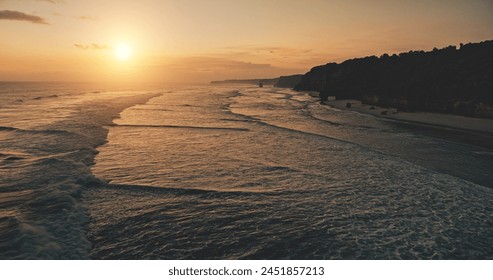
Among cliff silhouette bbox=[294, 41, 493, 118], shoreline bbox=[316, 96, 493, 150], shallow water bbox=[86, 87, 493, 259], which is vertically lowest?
shallow water bbox=[86, 87, 493, 259]

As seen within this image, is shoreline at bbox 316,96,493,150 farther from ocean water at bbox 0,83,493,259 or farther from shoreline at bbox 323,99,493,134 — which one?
ocean water at bbox 0,83,493,259

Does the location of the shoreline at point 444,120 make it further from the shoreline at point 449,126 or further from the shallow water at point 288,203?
the shallow water at point 288,203

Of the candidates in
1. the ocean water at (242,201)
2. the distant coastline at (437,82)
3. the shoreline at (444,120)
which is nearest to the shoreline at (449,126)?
the shoreline at (444,120)

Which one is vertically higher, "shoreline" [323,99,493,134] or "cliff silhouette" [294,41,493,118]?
"cliff silhouette" [294,41,493,118]

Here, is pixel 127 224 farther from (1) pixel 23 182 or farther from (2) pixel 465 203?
(2) pixel 465 203

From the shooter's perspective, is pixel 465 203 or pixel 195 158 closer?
pixel 465 203

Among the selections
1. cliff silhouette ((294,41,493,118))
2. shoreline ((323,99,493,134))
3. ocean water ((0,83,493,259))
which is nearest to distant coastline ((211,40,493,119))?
cliff silhouette ((294,41,493,118))

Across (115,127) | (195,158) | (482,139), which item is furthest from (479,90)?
A: (115,127)
